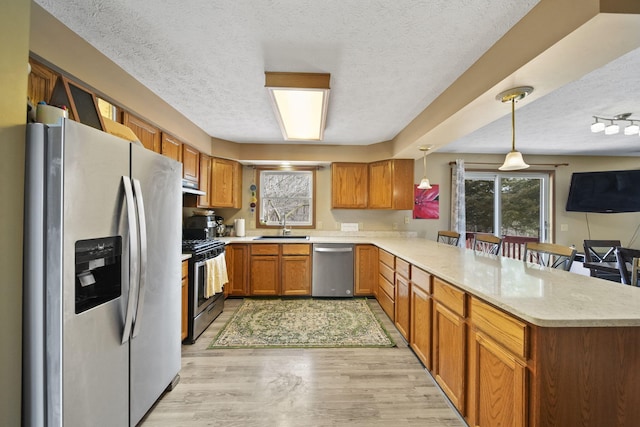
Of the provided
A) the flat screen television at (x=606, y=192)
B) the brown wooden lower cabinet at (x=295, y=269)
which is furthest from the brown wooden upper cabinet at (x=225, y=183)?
the flat screen television at (x=606, y=192)

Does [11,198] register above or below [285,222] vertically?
above

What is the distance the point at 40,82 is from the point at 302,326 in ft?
9.25

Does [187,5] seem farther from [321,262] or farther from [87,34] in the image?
[321,262]

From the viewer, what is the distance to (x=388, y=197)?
13.1 ft

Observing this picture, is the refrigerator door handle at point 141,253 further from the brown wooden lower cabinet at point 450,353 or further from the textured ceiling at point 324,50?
the brown wooden lower cabinet at point 450,353

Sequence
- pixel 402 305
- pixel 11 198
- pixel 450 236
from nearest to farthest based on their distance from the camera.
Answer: pixel 11 198
pixel 402 305
pixel 450 236

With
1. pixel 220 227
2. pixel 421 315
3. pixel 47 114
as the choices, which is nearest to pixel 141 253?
pixel 47 114

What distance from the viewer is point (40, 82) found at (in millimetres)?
1452

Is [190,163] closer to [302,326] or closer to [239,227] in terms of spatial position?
[239,227]

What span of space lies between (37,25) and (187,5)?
0.83 m

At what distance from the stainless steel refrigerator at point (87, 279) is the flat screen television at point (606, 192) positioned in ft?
19.4

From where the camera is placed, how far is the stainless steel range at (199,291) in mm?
2521

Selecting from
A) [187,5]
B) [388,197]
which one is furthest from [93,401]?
[388,197]

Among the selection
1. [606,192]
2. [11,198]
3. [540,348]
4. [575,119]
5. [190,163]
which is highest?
[575,119]
